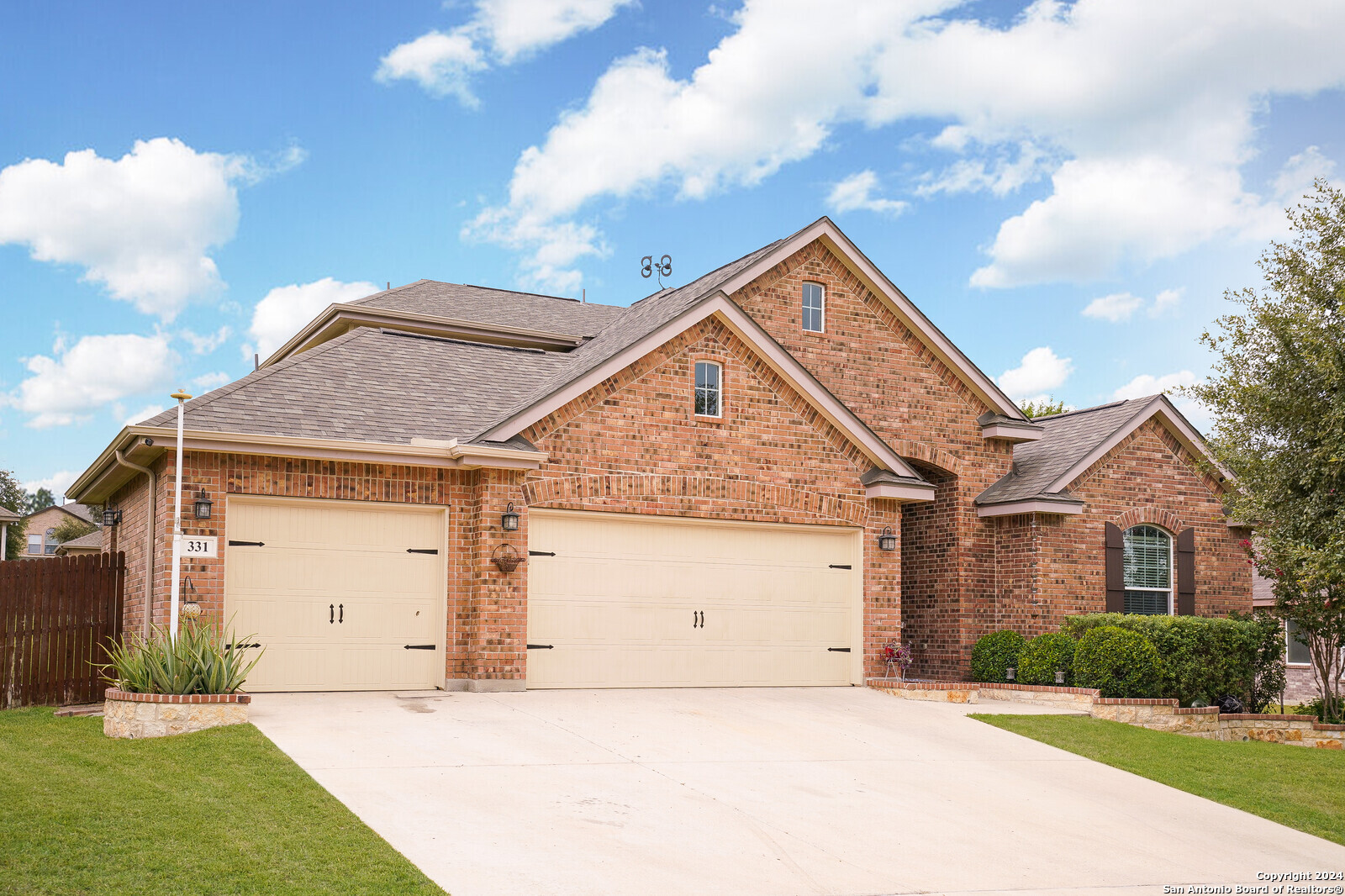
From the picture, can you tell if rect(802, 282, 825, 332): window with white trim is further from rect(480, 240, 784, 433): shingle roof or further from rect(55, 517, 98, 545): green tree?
rect(55, 517, 98, 545): green tree

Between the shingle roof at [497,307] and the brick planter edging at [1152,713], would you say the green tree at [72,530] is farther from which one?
the brick planter edging at [1152,713]

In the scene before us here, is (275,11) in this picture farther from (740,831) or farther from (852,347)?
(740,831)

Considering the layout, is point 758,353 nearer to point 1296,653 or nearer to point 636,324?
point 636,324

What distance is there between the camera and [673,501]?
16.2m

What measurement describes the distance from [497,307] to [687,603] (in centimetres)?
1164

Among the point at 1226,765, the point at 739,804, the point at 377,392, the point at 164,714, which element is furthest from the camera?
the point at 377,392

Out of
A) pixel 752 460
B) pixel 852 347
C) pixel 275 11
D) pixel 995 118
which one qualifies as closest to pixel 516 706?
pixel 752 460

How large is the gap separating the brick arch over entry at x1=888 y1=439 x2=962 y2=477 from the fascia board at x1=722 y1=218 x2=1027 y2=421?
1.38 meters

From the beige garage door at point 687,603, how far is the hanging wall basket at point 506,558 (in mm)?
415

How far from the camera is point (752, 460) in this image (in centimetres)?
1691

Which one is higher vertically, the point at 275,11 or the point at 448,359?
the point at 275,11

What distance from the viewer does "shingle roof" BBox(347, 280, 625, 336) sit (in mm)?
24359

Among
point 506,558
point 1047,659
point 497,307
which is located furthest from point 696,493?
point 497,307

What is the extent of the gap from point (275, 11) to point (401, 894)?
55.2 ft
